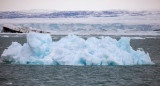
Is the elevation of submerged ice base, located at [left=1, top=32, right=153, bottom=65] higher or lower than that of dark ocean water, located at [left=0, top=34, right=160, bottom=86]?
higher

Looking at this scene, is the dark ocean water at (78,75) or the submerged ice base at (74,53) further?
the submerged ice base at (74,53)

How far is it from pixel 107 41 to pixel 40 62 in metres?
3.51

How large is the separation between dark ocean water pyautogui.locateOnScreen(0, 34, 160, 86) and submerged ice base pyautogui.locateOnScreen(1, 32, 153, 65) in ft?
1.54

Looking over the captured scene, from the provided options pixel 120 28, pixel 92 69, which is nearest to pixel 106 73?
pixel 92 69

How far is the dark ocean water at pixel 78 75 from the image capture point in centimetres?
1210

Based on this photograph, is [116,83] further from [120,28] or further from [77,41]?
[120,28]

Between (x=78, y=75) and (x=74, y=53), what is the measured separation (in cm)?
256

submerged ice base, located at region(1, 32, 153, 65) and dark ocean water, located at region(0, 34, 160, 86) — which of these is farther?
submerged ice base, located at region(1, 32, 153, 65)

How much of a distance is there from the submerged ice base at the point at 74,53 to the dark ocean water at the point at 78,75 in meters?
0.47

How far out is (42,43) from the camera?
17.1 m

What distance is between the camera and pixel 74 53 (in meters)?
16.1

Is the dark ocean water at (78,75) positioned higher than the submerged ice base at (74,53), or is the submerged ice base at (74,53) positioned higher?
the submerged ice base at (74,53)

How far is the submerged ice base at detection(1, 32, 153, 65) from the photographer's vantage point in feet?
52.5

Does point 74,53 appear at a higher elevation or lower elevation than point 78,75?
higher
